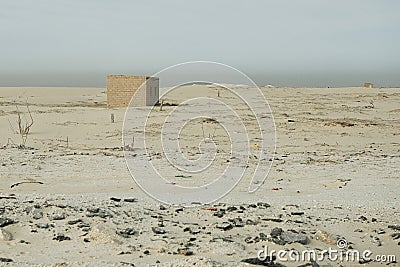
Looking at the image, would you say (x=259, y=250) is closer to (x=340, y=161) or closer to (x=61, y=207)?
(x=61, y=207)

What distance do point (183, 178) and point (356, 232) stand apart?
303 cm

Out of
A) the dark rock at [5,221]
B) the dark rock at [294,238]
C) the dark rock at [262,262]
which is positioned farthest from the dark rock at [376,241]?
the dark rock at [5,221]

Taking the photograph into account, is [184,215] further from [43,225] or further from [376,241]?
[376,241]

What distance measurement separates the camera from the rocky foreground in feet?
11.6

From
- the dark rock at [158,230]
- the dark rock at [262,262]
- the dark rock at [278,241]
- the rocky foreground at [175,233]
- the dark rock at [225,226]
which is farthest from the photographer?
the dark rock at [225,226]

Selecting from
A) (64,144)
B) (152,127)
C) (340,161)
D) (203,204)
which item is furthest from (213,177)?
(152,127)

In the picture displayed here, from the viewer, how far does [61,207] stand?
4652 millimetres

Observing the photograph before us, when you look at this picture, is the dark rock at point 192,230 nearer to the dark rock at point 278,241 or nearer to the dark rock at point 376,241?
the dark rock at point 278,241

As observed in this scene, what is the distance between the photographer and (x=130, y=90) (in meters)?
18.0

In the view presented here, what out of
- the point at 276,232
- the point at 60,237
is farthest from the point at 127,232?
the point at 276,232

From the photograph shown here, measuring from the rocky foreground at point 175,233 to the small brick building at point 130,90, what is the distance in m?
12.4

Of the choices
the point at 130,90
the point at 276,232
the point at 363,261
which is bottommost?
the point at 363,261

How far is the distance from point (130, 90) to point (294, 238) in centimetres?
1454

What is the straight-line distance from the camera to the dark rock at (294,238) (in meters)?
3.88
